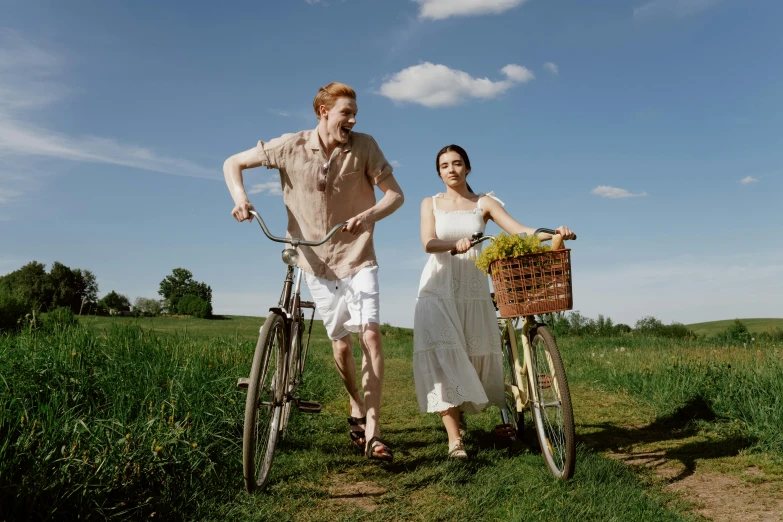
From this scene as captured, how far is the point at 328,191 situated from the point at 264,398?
1526 mm

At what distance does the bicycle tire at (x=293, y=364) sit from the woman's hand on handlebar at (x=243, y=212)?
84 cm

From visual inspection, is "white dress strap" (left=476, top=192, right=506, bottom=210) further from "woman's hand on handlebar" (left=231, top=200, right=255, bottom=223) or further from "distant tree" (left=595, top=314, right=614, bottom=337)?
"distant tree" (left=595, top=314, right=614, bottom=337)

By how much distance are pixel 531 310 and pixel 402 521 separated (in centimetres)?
147

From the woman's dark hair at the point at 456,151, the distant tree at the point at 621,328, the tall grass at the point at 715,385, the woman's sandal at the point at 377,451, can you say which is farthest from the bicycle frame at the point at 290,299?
the distant tree at the point at 621,328

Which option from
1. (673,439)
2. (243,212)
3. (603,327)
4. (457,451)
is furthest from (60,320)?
(603,327)

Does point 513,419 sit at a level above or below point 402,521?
above

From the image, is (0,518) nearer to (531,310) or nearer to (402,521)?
(402,521)

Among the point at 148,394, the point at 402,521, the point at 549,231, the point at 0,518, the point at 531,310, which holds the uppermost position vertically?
the point at 549,231

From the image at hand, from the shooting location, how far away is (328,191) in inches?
175

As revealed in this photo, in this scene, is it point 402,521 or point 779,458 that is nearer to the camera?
point 402,521

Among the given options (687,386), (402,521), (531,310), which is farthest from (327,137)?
(687,386)

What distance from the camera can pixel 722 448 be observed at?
5090mm

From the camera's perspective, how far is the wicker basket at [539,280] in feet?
13.2

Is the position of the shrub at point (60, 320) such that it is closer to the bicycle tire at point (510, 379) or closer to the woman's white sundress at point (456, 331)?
the woman's white sundress at point (456, 331)
